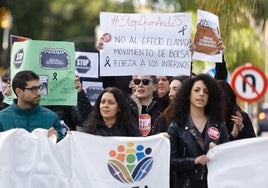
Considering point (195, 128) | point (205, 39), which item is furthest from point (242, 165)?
point (205, 39)

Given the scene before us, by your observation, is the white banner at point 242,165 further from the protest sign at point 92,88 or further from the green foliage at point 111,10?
the protest sign at point 92,88

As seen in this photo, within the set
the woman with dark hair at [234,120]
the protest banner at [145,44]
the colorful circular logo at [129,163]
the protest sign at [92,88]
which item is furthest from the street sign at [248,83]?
the colorful circular logo at [129,163]

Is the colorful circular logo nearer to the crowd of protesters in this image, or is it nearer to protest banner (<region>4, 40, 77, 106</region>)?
the crowd of protesters

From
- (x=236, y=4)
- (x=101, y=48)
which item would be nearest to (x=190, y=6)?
(x=236, y=4)

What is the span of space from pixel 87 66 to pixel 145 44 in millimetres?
2006

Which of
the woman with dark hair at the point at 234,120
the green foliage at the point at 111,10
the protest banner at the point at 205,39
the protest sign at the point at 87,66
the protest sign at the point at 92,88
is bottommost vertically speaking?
the woman with dark hair at the point at 234,120

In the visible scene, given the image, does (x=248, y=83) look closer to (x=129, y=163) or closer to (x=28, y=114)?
(x=28, y=114)

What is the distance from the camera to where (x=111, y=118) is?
9719 mm

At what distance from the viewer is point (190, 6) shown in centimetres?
1454

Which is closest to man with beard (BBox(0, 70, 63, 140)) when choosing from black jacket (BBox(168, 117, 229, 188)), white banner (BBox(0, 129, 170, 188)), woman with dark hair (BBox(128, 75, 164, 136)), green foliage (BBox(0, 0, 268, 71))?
white banner (BBox(0, 129, 170, 188))

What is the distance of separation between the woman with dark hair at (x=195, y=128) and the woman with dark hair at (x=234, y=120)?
78 centimetres

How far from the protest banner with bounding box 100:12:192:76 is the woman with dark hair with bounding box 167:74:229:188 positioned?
1.80 meters

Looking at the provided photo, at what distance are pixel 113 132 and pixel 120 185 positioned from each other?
0.52m

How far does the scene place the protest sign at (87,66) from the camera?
44.7ft
